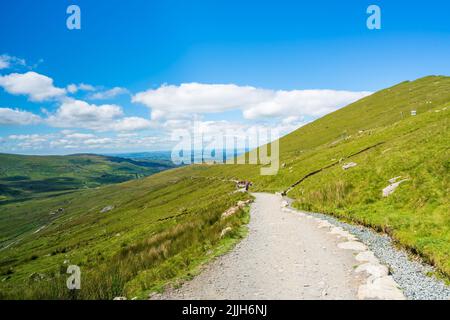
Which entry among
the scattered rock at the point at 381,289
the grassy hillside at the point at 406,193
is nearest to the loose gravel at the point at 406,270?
the scattered rock at the point at 381,289

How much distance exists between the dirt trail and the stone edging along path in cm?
48

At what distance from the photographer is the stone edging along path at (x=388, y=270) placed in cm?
980

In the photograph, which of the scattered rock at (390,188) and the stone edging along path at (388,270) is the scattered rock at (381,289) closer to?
the stone edging along path at (388,270)

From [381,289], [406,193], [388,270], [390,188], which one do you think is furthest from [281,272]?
[390,188]

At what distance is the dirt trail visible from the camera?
1062cm

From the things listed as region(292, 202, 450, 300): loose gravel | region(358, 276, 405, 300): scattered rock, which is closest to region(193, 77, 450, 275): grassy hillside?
region(292, 202, 450, 300): loose gravel

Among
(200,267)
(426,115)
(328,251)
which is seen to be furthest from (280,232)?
(426,115)

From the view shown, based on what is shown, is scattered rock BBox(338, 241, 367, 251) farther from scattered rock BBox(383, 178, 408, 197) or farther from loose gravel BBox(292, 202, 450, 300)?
scattered rock BBox(383, 178, 408, 197)

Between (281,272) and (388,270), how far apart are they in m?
4.15

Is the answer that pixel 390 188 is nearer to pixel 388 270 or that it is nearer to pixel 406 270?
pixel 406 270

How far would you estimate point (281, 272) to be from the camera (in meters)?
12.6

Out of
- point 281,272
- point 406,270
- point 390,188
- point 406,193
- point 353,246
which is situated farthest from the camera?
point 390,188
